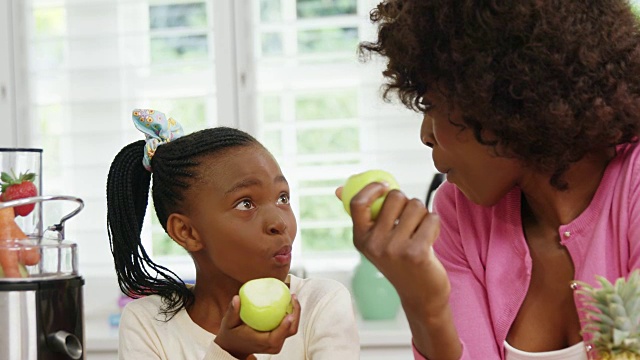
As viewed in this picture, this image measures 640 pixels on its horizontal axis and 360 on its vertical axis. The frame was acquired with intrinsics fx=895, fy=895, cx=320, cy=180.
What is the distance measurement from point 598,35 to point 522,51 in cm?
11

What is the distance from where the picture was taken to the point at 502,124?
1201 mm

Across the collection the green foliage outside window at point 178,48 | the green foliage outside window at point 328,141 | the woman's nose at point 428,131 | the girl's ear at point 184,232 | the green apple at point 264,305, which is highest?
the green foliage outside window at point 178,48

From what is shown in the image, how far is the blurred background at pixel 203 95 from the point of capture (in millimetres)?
2777

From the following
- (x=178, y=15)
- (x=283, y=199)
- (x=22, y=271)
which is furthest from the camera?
(x=178, y=15)

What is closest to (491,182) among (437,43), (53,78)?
(437,43)

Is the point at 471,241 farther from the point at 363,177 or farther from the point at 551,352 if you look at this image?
the point at 363,177

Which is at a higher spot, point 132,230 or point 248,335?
point 132,230

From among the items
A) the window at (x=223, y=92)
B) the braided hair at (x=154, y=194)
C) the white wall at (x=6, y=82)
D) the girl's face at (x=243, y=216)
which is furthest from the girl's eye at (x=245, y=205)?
the white wall at (x=6, y=82)

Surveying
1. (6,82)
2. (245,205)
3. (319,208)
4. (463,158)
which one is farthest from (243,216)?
(6,82)

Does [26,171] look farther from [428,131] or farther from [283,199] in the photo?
[428,131]

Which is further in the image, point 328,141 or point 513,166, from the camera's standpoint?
point 328,141

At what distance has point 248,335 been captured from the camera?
4.03ft

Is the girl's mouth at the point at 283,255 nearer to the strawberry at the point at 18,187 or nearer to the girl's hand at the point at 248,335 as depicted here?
the girl's hand at the point at 248,335

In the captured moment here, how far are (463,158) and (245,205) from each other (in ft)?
1.25
